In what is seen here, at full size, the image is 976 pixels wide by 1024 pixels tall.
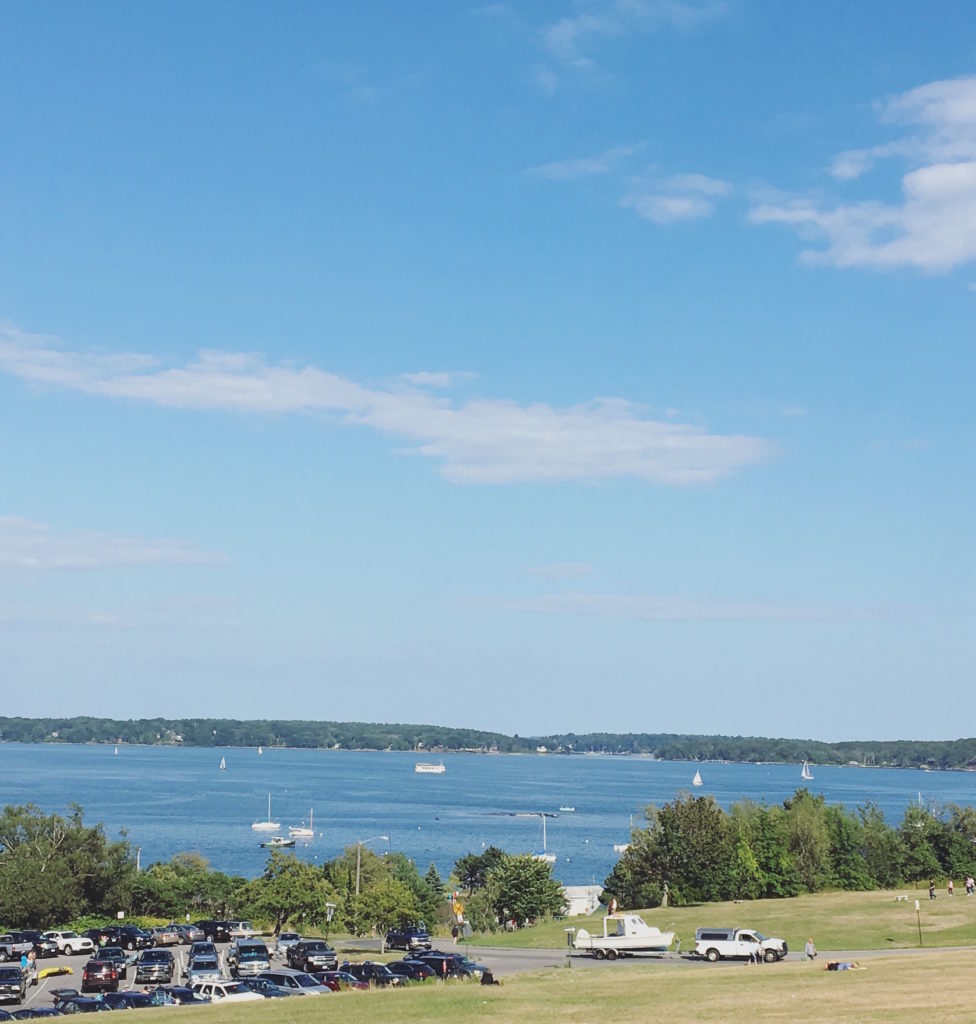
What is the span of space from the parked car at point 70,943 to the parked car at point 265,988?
79.2ft

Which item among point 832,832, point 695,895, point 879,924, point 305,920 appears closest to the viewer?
point 879,924

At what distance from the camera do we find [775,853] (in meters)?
82.4

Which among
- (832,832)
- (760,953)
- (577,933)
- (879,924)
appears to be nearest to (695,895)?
(832,832)

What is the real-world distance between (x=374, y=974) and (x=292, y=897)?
2467 centimetres

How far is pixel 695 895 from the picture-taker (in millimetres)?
81750

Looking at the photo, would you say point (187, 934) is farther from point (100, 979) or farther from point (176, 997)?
point (176, 997)

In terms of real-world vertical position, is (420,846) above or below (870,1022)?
below

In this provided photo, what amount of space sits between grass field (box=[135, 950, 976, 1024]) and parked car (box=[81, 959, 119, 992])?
44.6ft

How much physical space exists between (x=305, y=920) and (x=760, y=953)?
1240 inches

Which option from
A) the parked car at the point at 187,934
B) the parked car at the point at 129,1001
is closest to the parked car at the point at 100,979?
the parked car at the point at 129,1001

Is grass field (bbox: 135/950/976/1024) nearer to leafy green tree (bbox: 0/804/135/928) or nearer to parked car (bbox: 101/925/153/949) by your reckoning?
parked car (bbox: 101/925/153/949)

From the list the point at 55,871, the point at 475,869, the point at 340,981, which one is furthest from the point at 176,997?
the point at 475,869

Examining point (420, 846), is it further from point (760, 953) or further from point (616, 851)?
point (760, 953)

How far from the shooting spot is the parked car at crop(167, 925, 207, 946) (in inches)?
2616
